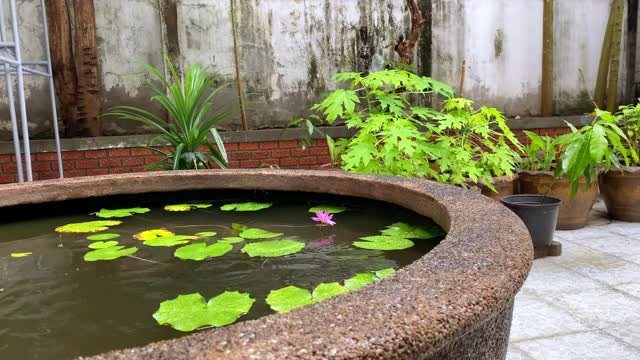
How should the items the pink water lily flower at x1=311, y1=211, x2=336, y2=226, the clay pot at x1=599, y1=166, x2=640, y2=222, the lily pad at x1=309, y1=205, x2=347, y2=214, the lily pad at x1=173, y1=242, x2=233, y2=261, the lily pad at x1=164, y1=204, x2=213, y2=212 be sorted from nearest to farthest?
the lily pad at x1=173, y1=242, x2=233, y2=261 < the pink water lily flower at x1=311, y1=211, x2=336, y2=226 < the lily pad at x1=309, y1=205, x2=347, y2=214 < the lily pad at x1=164, y1=204, x2=213, y2=212 < the clay pot at x1=599, y1=166, x2=640, y2=222

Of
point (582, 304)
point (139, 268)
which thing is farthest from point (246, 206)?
point (582, 304)

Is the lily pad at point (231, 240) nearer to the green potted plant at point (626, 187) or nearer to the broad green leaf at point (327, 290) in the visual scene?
the broad green leaf at point (327, 290)

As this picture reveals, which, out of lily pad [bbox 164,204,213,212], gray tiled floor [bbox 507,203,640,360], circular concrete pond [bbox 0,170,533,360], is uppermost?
circular concrete pond [bbox 0,170,533,360]

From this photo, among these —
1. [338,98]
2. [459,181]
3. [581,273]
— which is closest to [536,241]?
[581,273]

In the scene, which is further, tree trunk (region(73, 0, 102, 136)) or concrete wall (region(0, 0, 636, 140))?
concrete wall (region(0, 0, 636, 140))

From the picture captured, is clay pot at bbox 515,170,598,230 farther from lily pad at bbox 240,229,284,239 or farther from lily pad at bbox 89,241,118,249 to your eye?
lily pad at bbox 89,241,118,249

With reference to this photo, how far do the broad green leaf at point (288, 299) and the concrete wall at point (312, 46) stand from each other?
3.45 metres

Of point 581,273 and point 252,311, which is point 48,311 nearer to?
point 252,311

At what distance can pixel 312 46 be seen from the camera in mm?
4387

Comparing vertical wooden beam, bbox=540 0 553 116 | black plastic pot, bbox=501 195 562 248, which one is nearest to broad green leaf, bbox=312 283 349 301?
black plastic pot, bbox=501 195 562 248

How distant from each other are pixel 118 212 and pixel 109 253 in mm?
431

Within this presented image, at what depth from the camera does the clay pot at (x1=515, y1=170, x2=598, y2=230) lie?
3.41 metres

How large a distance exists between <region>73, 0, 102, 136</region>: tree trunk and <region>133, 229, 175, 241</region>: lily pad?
2.82 meters

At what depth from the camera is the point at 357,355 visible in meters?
0.47
